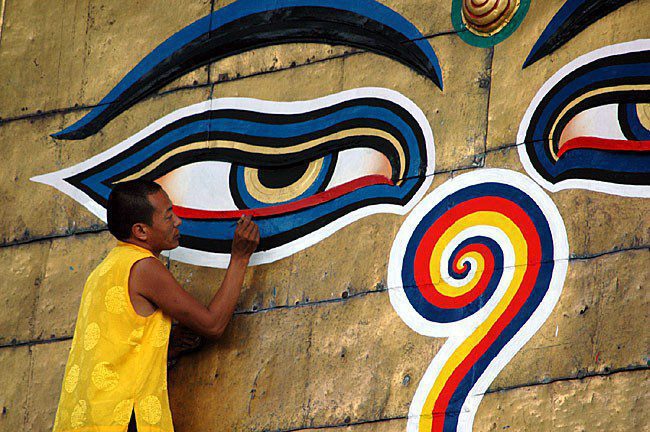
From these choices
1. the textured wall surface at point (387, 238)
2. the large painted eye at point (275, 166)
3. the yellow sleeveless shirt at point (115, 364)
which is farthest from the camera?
the large painted eye at point (275, 166)

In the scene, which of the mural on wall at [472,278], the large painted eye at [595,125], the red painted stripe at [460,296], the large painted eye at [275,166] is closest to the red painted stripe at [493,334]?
the mural on wall at [472,278]

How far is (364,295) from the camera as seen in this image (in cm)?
593

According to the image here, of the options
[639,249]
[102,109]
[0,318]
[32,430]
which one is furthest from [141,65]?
[639,249]

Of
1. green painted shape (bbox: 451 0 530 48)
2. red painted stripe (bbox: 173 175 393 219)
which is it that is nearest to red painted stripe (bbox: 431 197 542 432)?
red painted stripe (bbox: 173 175 393 219)

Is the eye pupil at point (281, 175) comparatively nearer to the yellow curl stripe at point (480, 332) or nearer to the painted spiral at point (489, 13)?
the painted spiral at point (489, 13)

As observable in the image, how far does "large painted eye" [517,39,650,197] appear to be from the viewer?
5.57 metres

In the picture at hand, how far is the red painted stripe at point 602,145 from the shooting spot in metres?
5.55

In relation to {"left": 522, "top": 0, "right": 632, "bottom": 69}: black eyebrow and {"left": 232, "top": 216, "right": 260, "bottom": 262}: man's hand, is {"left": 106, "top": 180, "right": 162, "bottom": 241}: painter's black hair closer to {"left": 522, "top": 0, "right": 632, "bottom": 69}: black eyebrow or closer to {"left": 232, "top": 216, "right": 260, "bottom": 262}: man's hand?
{"left": 232, "top": 216, "right": 260, "bottom": 262}: man's hand

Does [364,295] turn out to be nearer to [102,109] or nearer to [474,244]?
[474,244]

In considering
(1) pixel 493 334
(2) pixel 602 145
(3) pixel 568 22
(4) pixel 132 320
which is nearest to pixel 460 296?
(1) pixel 493 334

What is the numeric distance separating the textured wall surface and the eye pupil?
0.57 feet

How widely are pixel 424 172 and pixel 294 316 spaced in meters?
0.81

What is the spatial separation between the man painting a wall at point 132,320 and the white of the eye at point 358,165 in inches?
23.5

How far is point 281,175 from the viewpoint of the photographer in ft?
20.9
